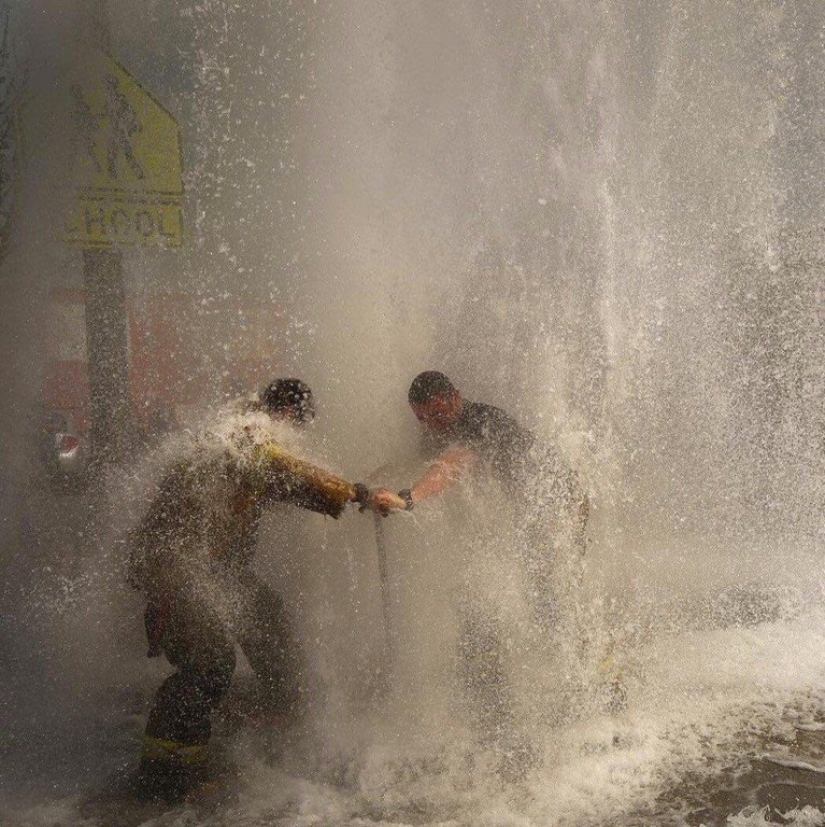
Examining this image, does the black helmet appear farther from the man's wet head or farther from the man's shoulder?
the man's shoulder

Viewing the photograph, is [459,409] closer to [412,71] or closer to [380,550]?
[380,550]

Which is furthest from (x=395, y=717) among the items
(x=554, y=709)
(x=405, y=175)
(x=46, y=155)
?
(x=46, y=155)

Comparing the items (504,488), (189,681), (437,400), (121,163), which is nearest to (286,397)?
(437,400)

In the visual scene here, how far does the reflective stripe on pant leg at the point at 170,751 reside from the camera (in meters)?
3.69

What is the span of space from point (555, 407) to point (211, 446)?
3482 mm

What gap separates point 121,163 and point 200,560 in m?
5.05

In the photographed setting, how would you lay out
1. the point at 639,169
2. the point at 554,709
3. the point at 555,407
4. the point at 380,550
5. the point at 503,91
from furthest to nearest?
the point at 639,169 → the point at 503,91 → the point at 555,407 → the point at 380,550 → the point at 554,709

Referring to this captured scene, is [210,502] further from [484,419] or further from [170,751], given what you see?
[484,419]

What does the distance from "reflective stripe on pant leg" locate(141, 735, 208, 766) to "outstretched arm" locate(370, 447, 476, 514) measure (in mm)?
1383

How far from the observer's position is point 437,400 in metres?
4.53

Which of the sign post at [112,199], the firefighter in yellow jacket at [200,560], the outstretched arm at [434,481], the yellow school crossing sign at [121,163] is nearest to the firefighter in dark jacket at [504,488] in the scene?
the outstretched arm at [434,481]

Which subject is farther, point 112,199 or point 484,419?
point 112,199

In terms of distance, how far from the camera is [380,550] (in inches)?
191

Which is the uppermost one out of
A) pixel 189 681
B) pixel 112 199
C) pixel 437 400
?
pixel 112 199
